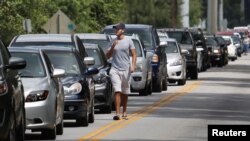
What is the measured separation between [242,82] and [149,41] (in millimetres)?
10708

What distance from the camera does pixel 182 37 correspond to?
4725 cm

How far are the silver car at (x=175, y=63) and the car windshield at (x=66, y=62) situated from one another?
57.9ft

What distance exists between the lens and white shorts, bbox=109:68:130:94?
76.9ft

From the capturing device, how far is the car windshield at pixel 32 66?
19266mm

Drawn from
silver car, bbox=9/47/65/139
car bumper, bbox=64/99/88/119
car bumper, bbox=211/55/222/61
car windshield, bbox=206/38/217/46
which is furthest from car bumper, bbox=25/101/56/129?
car bumper, bbox=211/55/222/61

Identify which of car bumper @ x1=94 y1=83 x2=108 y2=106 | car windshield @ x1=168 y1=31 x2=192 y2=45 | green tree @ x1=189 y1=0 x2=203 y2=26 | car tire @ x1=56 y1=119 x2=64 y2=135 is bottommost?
green tree @ x1=189 y1=0 x2=203 y2=26

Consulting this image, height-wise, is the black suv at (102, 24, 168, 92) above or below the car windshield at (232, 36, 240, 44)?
above

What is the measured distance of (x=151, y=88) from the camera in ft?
115

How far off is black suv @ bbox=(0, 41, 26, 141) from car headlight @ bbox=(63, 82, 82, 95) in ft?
17.0

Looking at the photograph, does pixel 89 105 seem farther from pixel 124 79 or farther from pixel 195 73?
pixel 195 73

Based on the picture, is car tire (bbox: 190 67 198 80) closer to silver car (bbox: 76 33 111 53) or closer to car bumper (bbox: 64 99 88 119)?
silver car (bbox: 76 33 111 53)

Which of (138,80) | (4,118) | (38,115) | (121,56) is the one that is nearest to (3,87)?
(4,118)

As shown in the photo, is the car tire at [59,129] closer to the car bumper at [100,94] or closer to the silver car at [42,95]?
the silver car at [42,95]

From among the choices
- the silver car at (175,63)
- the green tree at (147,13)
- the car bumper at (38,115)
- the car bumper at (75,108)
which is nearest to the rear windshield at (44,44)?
the car bumper at (75,108)
